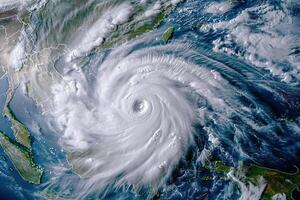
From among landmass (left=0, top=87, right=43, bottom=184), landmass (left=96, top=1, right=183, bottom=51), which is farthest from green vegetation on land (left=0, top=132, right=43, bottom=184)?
landmass (left=96, top=1, right=183, bottom=51)

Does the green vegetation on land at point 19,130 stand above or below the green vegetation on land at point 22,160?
above

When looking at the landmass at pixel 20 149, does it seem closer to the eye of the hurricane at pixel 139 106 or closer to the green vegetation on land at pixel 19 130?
the green vegetation on land at pixel 19 130

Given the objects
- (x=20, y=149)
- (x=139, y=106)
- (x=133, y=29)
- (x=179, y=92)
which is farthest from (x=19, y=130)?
(x=179, y=92)

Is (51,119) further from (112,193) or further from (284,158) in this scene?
(284,158)

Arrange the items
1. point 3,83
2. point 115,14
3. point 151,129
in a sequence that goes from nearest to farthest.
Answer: point 151,129 < point 115,14 < point 3,83

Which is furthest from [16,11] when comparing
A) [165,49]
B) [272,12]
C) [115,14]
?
[272,12]

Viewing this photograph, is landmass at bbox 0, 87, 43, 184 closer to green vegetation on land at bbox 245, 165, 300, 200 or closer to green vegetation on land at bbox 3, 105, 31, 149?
green vegetation on land at bbox 3, 105, 31, 149

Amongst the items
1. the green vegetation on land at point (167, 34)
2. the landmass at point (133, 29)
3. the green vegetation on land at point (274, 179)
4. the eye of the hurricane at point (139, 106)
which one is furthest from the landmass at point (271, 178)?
the landmass at point (133, 29)
